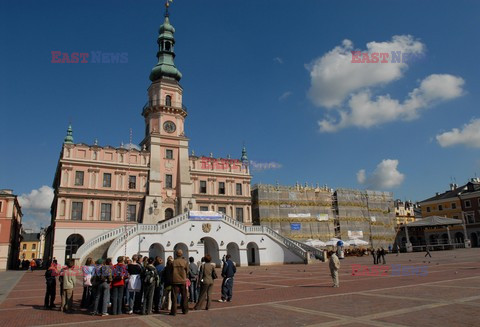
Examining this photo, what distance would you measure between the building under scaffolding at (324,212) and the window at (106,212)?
22.0 m

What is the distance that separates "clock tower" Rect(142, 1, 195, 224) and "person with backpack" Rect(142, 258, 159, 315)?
31.7 meters

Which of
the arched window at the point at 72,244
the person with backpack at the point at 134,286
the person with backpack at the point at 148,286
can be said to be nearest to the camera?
the person with backpack at the point at 148,286

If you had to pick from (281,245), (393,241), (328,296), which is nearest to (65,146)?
(281,245)

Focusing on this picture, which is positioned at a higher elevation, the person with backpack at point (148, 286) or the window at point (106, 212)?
the window at point (106, 212)

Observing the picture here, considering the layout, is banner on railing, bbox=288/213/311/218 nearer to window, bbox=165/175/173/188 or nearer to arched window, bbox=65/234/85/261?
window, bbox=165/175/173/188

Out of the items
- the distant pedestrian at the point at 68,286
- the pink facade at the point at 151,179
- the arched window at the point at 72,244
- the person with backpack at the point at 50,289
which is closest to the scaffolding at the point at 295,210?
the pink facade at the point at 151,179

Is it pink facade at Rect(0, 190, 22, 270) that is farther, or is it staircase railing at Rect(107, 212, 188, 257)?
pink facade at Rect(0, 190, 22, 270)

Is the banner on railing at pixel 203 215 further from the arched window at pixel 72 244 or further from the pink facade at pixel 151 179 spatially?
the arched window at pixel 72 244

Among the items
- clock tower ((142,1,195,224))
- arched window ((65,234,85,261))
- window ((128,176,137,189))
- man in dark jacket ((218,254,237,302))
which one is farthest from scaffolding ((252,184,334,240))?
man in dark jacket ((218,254,237,302))

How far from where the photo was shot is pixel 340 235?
60250 mm

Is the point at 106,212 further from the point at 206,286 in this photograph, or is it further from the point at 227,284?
the point at 206,286

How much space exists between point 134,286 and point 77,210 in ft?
105

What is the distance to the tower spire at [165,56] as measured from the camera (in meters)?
48.9

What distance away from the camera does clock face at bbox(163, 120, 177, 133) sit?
4712 cm
